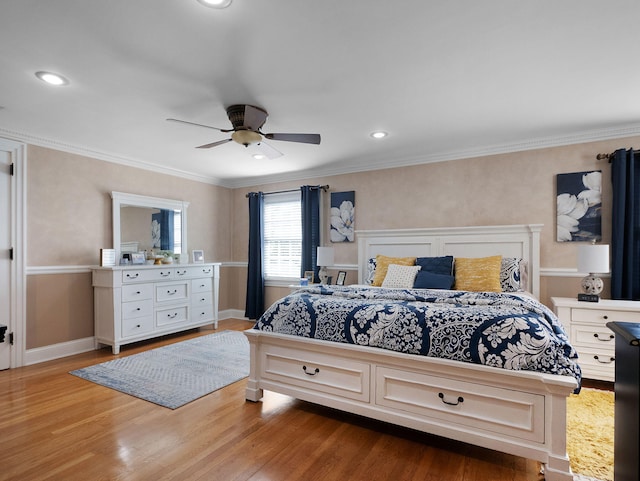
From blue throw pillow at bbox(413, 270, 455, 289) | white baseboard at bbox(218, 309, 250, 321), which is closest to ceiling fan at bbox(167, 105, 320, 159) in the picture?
blue throw pillow at bbox(413, 270, 455, 289)

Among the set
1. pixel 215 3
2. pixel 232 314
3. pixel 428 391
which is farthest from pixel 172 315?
pixel 215 3

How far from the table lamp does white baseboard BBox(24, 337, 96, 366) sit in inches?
208

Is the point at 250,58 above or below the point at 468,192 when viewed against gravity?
above

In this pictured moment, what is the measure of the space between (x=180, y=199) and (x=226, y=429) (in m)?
3.86

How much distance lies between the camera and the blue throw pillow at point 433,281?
11.5 ft

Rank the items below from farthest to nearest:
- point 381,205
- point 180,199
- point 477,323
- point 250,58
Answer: point 180,199 → point 381,205 → point 250,58 → point 477,323

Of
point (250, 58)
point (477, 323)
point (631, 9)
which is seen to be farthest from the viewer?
point (250, 58)

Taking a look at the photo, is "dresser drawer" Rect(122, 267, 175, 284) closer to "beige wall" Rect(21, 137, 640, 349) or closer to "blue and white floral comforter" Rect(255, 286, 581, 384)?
"beige wall" Rect(21, 137, 640, 349)

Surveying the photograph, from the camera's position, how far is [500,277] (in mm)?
3557

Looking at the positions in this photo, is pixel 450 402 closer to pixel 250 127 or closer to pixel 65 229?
pixel 250 127

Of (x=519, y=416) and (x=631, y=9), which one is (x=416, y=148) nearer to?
(x=631, y=9)

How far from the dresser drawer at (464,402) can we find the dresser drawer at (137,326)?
322 cm

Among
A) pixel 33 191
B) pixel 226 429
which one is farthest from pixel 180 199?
pixel 226 429

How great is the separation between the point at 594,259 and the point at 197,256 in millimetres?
4884
